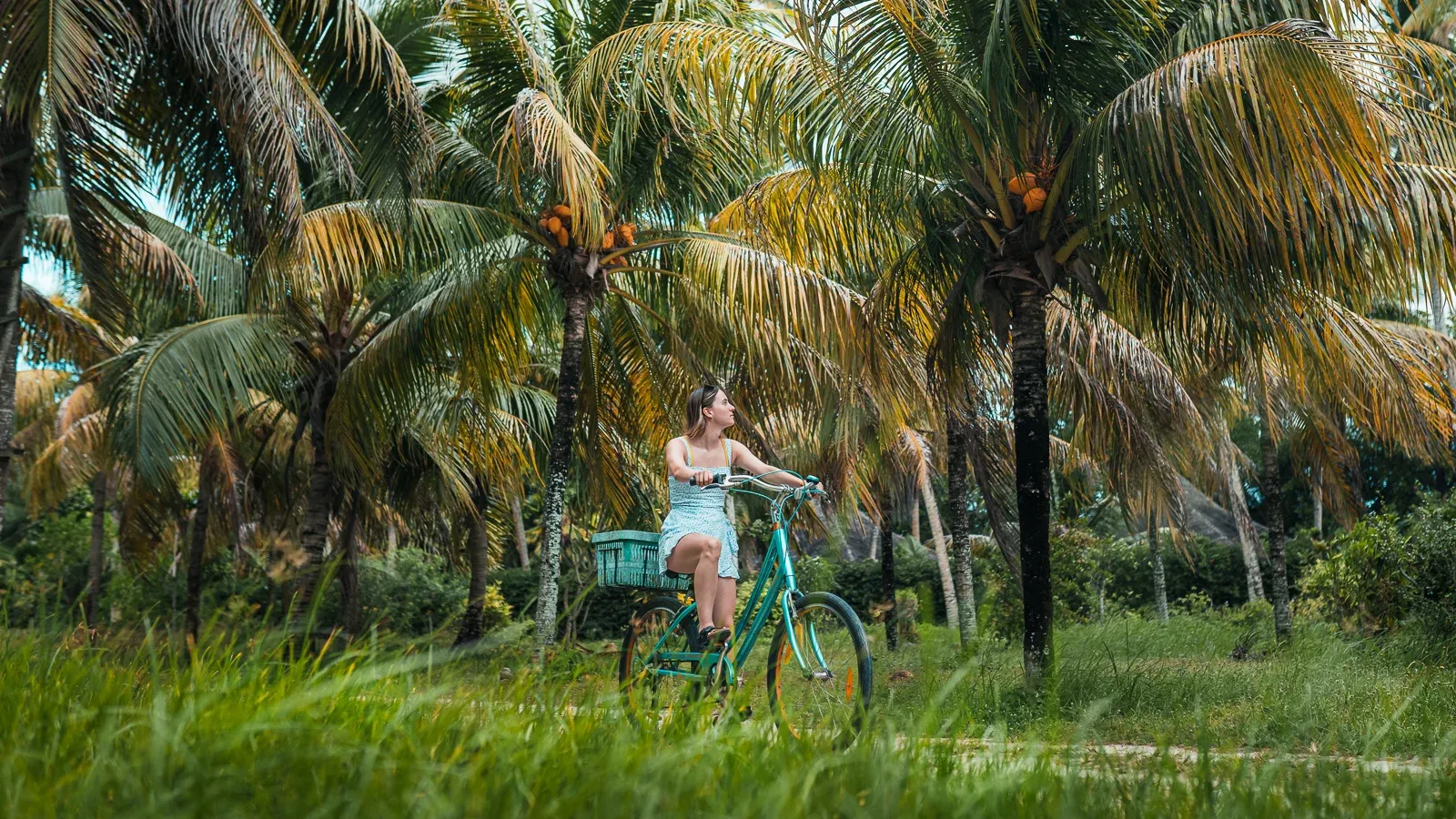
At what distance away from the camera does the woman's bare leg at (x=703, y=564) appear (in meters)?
5.13

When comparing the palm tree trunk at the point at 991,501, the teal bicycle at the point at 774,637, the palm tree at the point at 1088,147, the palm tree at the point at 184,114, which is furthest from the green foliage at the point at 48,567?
the palm tree trunk at the point at 991,501

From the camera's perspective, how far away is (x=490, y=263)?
9.83 m

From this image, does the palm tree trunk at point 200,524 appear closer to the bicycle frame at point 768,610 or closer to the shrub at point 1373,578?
the bicycle frame at point 768,610

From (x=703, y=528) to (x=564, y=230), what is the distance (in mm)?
5171

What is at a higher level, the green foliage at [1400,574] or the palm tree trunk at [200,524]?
the palm tree trunk at [200,524]

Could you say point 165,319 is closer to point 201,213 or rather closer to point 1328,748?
point 201,213

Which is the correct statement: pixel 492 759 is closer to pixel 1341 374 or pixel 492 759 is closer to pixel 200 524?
pixel 1341 374

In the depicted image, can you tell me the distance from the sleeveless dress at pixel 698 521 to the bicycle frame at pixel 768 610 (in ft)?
0.44

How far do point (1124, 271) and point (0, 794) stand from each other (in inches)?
284

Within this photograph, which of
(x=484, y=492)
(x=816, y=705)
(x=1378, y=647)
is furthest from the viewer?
(x=484, y=492)

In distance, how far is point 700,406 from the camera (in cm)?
561

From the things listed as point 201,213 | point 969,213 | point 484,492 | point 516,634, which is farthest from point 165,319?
point 516,634

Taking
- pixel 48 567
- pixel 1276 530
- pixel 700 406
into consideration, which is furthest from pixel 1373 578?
pixel 48 567

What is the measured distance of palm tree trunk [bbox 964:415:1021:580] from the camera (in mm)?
9781
